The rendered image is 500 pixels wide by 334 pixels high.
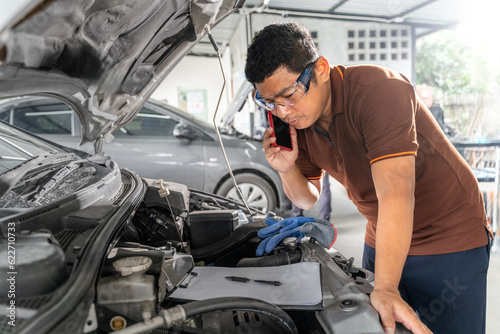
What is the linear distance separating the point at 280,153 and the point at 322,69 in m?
0.45

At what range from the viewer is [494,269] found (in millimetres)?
3109

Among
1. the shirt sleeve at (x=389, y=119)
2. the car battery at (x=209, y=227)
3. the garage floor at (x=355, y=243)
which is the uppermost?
the shirt sleeve at (x=389, y=119)

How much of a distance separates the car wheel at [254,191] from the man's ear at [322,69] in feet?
9.52

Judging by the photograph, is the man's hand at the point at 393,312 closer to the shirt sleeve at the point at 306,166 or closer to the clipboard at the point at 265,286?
the clipboard at the point at 265,286

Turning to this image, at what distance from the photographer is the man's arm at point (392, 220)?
1.03 m

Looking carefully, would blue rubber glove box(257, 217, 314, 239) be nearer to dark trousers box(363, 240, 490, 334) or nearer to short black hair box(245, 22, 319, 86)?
dark trousers box(363, 240, 490, 334)

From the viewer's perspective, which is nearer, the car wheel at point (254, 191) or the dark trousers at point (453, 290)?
the dark trousers at point (453, 290)

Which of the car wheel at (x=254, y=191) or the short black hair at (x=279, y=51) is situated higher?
the short black hair at (x=279, y=51)

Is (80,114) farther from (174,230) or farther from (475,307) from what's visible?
(475,307)

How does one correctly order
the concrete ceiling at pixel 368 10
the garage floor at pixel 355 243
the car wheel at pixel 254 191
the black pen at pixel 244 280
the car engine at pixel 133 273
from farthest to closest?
the concrete ceiling at pixel 368 10, the car wheel at pixel 254 191, the garage floor at pixel 355 243, the black pen at pixel 244 280, the car engine at pixel 133 273

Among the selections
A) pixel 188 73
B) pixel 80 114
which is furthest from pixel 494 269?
pixel 188 73

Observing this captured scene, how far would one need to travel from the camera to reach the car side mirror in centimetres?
397

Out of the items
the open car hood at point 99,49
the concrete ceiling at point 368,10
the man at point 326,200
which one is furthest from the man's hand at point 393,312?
the concrete ceiling at point 368,10

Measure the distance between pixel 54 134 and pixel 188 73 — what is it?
8.91 meters
